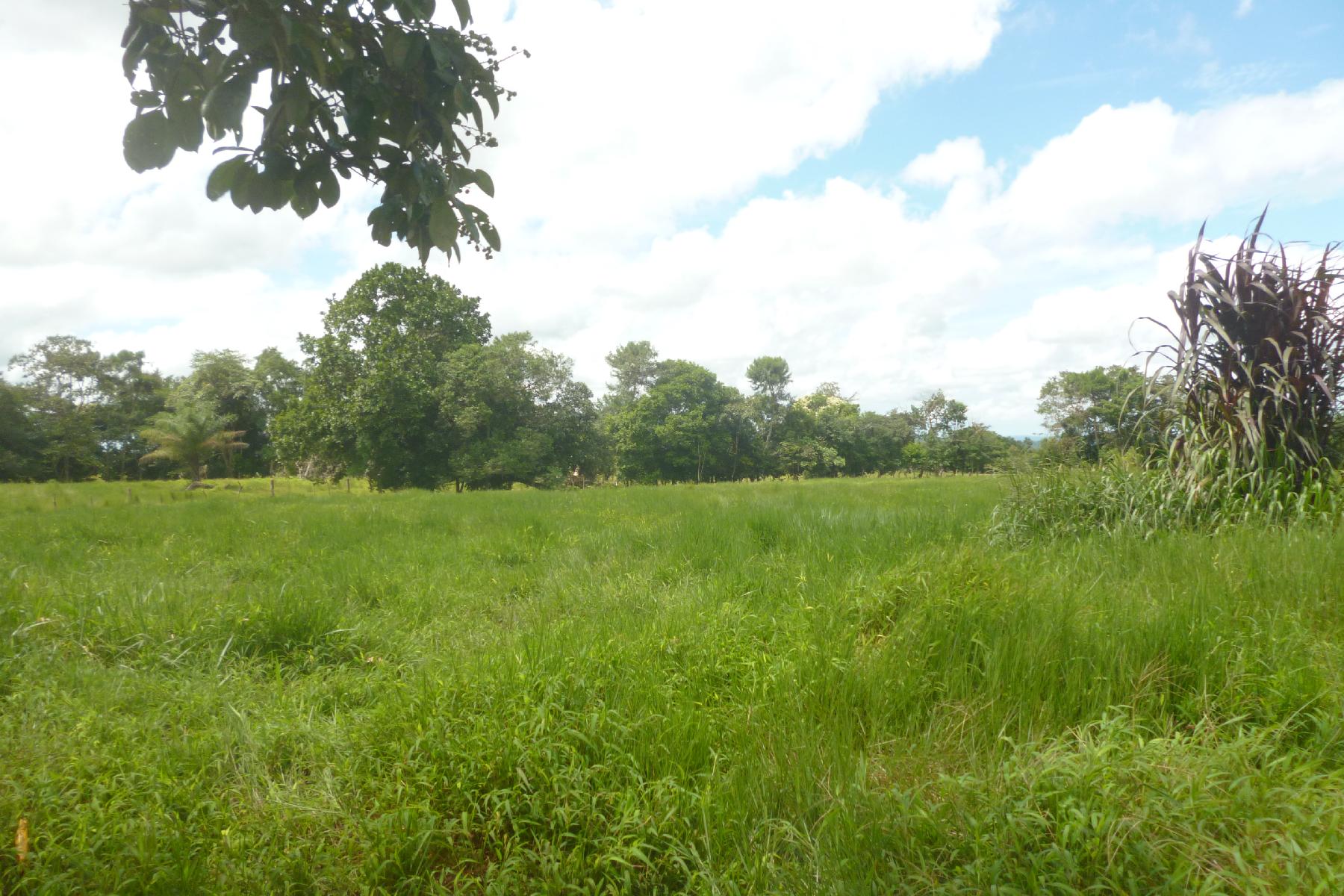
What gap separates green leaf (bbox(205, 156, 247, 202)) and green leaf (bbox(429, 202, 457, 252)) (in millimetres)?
556

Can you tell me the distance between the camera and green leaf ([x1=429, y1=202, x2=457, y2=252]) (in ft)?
6.40

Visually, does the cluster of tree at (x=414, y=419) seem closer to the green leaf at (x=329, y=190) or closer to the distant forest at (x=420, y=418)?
the distant forest at (x=420, y=418)

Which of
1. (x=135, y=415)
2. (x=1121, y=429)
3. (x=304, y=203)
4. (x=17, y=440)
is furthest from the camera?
(x=135, y=415)

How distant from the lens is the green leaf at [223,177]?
6.14 ft

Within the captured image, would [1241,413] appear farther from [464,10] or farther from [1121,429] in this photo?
[464,10]

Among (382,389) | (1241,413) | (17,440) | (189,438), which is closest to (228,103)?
(1241,413)

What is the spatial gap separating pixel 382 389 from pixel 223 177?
23098 millimetres

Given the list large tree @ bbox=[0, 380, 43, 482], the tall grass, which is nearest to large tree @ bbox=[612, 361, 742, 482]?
large tree @ bbox=[0, 380, 43, 482]

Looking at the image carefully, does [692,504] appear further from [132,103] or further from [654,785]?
[132,103]

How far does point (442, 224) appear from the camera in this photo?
77.3 inches

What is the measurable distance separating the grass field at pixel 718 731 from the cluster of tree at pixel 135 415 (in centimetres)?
2509

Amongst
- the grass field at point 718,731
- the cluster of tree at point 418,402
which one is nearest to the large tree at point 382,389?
the cluster of tree at point 418,402

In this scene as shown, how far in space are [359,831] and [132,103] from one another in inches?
87.6

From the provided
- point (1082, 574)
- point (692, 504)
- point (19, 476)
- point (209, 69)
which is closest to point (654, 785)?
point (209, 69)
